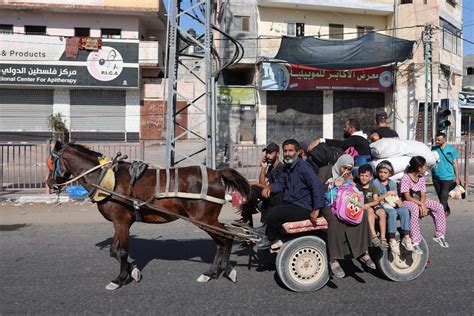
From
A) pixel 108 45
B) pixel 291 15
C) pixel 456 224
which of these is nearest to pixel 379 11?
pixel 291 15

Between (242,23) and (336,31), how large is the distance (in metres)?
5.53

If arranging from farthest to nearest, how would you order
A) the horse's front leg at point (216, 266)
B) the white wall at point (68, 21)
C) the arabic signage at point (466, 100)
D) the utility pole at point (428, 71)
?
1. the arabic signage at point (466, 100)
2. the white wall at point (68, 21)
3. the utility pole at point (428, 71)
4. the horse's front leg at point (216, 266)

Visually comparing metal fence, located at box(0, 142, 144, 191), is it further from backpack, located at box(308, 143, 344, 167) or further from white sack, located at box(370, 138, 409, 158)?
white sack, located at box(370, 138, 409, 158)

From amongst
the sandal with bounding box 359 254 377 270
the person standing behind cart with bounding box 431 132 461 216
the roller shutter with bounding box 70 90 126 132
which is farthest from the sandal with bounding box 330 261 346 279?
the roller shutter with bounding box 70 90 126 132

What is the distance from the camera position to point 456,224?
27.1 ft

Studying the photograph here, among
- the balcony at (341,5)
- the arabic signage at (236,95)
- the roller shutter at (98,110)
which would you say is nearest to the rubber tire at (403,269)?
the arabic signage at (236,95)

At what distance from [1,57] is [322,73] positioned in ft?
54.4

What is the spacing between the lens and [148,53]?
24406 mm

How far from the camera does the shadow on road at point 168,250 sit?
589 cm

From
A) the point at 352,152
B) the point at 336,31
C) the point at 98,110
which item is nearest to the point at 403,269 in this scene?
the point at 352,152

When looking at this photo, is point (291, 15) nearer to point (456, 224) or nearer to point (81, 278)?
point (456, 224)

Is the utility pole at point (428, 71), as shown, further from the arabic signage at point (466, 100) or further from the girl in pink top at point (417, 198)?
the girl in pink top at point (417, 198)

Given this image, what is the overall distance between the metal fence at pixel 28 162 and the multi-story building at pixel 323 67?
12.1 m

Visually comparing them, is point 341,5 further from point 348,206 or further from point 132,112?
point 348,206
